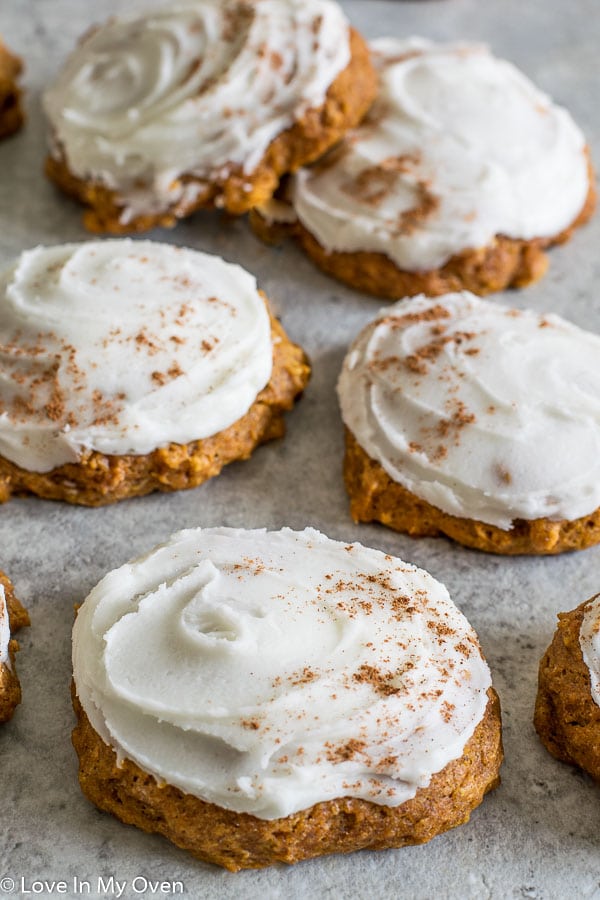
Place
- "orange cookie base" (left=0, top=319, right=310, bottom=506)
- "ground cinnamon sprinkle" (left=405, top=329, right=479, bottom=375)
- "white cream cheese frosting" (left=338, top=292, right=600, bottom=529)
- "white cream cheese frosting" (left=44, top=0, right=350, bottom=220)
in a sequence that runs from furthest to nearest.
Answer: "white cream cheese frosting" (left=44, top=0, right=350, bottom=220) → "ground cinnamon sprinkle" (left=405, top=329, right=479, bottom=375) → "orange cookie base" (left=0, top=319, right=310, bottom=506) → "white cream cheese frosting" (left=338, top=292, right=600, bottom=529)

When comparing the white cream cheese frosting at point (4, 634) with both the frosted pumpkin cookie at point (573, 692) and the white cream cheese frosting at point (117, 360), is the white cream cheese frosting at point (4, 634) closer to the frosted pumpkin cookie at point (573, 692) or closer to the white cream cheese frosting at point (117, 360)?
the white cream cheese frosting at point (117, 360)

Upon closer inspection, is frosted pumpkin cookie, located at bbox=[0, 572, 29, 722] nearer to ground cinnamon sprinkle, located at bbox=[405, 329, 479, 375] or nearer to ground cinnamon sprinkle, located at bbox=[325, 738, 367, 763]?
ground cinnamon sprinkle, located at bbox=[325, 738, 367, 763]

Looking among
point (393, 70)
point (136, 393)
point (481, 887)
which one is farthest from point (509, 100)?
point (481, 887)

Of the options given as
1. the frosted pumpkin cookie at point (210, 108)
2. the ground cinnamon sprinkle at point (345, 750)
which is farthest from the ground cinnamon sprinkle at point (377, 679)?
the frosted pumpkin cookie at point (210, 108)

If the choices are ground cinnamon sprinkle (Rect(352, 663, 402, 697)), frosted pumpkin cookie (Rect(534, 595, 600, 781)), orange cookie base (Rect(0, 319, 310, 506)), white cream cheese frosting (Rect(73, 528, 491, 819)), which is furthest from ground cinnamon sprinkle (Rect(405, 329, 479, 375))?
ground cinnamon sprinkle (Rect(352, 663, 402, 697))

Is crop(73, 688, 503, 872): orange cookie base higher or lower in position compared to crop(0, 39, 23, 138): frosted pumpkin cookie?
lower

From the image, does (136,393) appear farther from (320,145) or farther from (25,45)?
(25,45)
